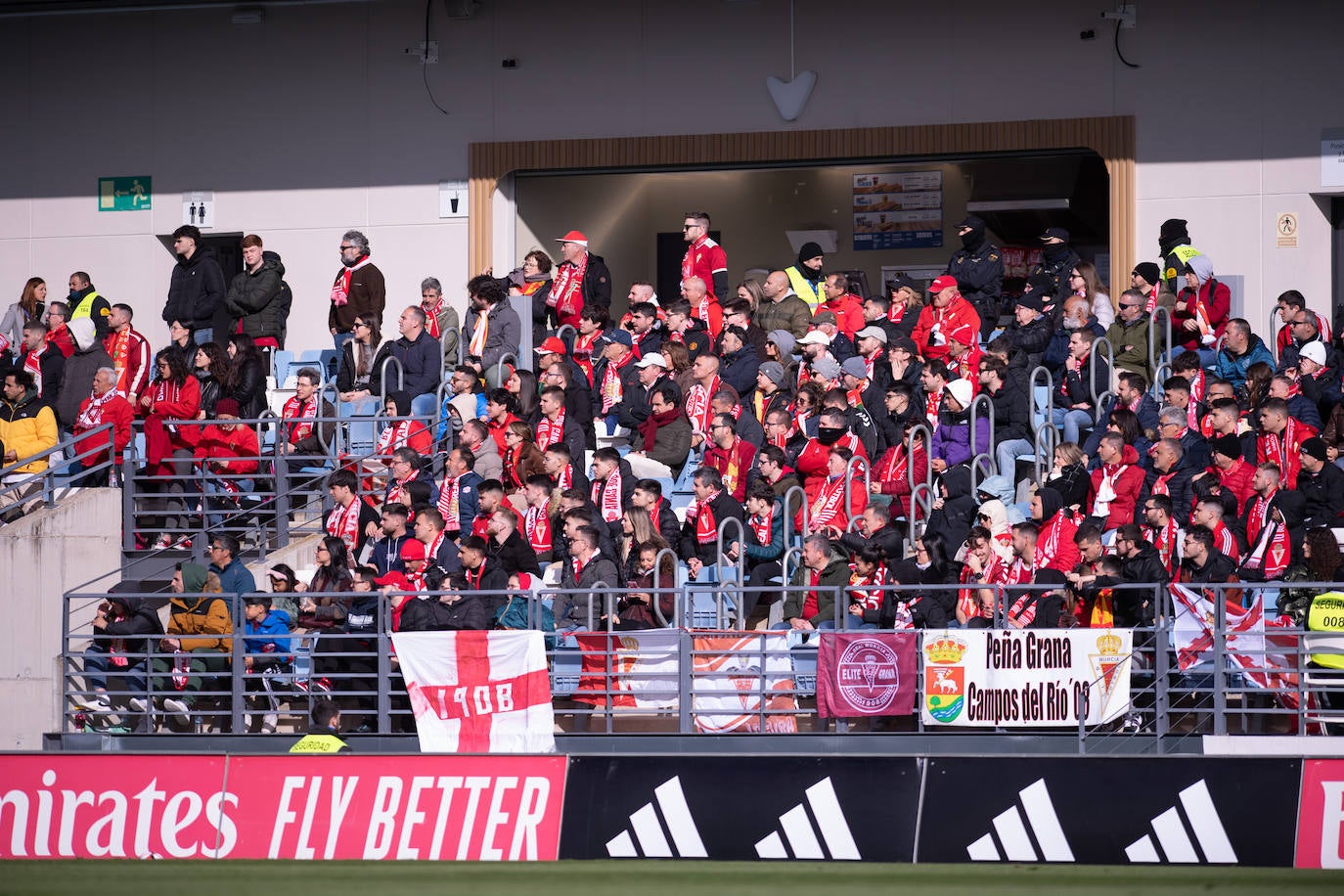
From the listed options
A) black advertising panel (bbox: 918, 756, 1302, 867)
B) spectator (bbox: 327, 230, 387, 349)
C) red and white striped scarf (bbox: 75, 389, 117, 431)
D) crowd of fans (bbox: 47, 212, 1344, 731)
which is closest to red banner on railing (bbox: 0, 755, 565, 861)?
crowd of fans (bbox: 47, 212, 1344, 731)

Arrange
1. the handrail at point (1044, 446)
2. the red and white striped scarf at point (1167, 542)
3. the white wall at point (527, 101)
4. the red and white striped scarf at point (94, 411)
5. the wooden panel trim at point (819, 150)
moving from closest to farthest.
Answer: the red and white striped scarf at point (1167, 542)
the handrail at point (1044, 446)
the red and white striped scarf at point (94, 411)
the white wall at point (527, 101)
the wooden panel trim at point (819, 150)

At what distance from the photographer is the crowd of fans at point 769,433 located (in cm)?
1276

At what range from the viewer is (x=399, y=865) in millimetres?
10336

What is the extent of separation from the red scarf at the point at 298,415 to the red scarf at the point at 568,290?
2606mm

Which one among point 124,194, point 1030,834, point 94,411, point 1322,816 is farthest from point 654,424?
point 124,194

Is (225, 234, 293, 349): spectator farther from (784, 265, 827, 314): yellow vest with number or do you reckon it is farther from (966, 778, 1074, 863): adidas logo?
(966, 778, 1074, 863): adidas logo

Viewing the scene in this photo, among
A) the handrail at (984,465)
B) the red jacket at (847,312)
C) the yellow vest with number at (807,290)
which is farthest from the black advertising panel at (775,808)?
the yellow vest with number at (807,290)

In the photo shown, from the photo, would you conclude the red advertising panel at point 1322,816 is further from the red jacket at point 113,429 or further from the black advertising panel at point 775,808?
the red jacket at point 113,429

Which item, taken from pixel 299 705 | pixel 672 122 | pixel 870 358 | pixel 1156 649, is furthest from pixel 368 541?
pixel 672 122

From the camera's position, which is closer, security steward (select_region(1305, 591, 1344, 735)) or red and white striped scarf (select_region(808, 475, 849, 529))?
security steward (select_region(1305, 591, 1344, 735))

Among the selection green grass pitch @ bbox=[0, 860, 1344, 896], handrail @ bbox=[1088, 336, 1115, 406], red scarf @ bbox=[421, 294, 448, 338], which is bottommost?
green grass pitch @ bbox=[0, 860, 1344, 896]

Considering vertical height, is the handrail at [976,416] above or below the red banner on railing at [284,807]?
above

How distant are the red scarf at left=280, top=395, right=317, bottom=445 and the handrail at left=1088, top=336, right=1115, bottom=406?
6.70m

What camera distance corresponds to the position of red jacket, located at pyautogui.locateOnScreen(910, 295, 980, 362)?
15773mm
